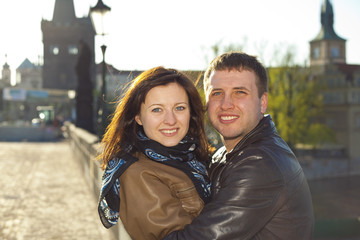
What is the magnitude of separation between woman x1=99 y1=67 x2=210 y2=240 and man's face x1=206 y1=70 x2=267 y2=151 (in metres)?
0.20

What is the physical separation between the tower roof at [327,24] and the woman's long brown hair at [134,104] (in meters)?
90.1

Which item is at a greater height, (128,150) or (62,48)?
(62,48)

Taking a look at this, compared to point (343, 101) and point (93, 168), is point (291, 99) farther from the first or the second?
point (93, 168)

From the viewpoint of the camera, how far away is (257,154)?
2.04 meters

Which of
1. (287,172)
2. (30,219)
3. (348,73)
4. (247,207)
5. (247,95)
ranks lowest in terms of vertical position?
(30,219)

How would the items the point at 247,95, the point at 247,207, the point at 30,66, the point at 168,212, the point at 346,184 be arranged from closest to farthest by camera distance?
1. the point at 247,207
2. the point at 168,212
3. the point at 247,95
4. the point at 346,184
5. the point at 30,66

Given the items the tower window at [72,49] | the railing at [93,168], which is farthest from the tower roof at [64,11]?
the railing at [93,168]

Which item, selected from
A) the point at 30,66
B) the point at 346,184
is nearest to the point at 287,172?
the point at 346,184

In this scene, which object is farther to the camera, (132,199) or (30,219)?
(30,219)

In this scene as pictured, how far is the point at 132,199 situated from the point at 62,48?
7658cm

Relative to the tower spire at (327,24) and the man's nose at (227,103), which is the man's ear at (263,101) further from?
the tower spire at (327,24)

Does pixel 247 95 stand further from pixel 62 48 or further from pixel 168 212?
pixel 62 48

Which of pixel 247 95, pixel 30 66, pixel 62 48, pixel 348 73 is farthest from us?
pixel 30 66

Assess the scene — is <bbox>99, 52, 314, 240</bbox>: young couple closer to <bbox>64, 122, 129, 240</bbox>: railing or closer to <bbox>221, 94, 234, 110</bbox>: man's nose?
<bbox>221, 94, 234, 110</bbox>: man's nose
